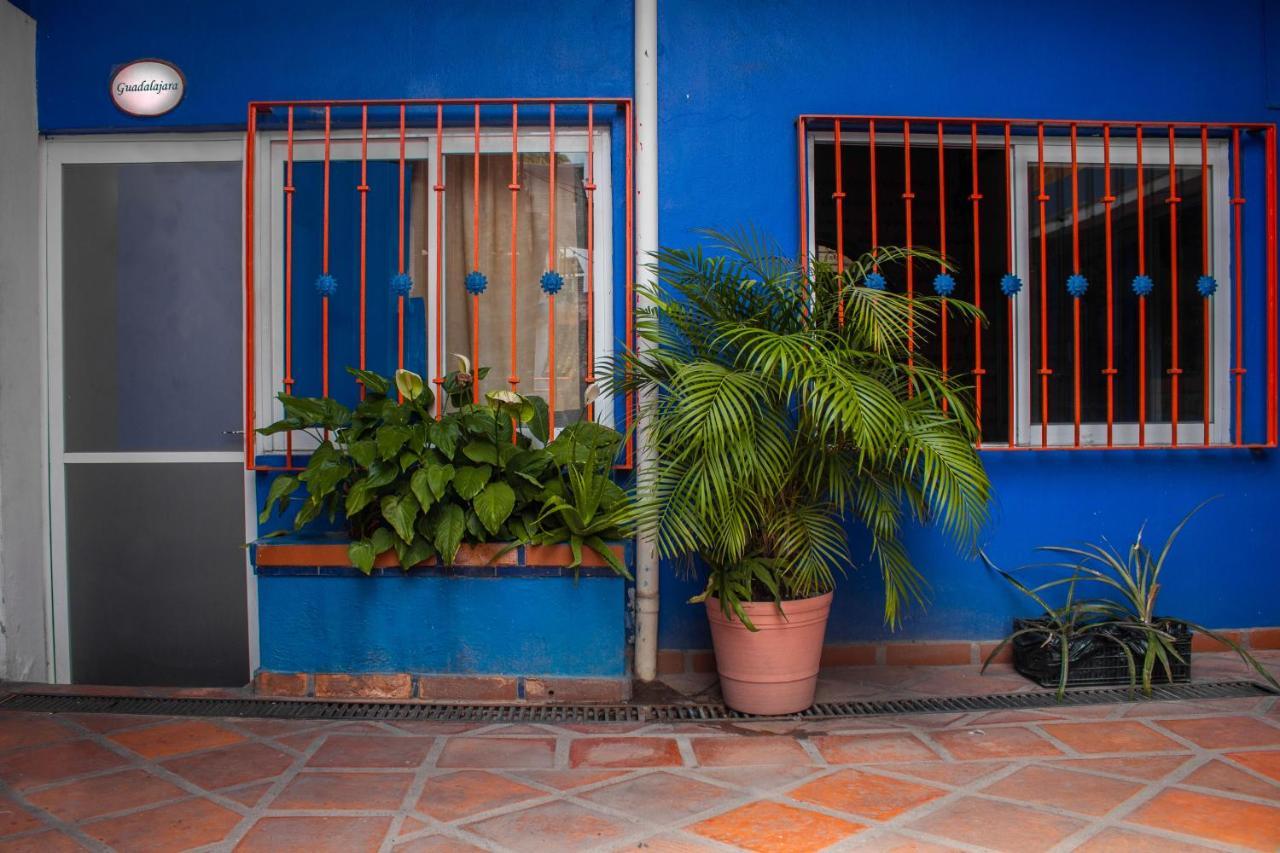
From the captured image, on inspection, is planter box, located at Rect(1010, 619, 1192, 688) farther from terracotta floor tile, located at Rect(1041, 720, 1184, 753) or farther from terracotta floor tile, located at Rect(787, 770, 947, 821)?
terracotta floor tile, located at Rect(787, 770, 947, 821)

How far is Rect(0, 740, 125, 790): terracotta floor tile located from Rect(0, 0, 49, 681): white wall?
82 cm

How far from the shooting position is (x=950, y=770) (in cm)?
220

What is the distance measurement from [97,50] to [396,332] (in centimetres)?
141

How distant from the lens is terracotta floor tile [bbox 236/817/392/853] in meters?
1.82

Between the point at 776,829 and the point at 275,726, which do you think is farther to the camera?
the point at 275,726

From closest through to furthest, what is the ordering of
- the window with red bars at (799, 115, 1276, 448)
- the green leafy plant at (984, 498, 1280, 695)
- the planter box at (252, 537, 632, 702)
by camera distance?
1. the planter box at (252, 537, 632, 702)
2. the green leafy plant at (984, 498, 1280, 695)
3. the window with red bars at (799, 115, 1276, 448)

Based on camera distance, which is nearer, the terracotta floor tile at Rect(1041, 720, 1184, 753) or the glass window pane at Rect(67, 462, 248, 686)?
the terracotta floor tile at Rect(1041, 720, 1184, 753)

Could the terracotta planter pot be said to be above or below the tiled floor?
above

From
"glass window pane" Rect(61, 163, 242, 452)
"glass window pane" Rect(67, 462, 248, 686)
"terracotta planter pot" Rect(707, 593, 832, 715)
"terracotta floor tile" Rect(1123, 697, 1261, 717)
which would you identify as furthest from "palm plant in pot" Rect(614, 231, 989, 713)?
"glass window pane" Rect(67, 462, 248, 686)

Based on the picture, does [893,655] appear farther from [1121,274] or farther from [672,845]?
[1121,274]

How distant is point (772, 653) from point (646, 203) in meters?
1.49

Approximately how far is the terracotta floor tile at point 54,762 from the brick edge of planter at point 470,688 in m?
0.59

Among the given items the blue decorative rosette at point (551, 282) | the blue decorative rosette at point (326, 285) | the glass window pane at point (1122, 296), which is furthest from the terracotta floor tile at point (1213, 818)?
the blue decorative rosette at point (326, 285)

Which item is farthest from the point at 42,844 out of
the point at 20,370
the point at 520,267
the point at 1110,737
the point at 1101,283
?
the point at 1101,283
